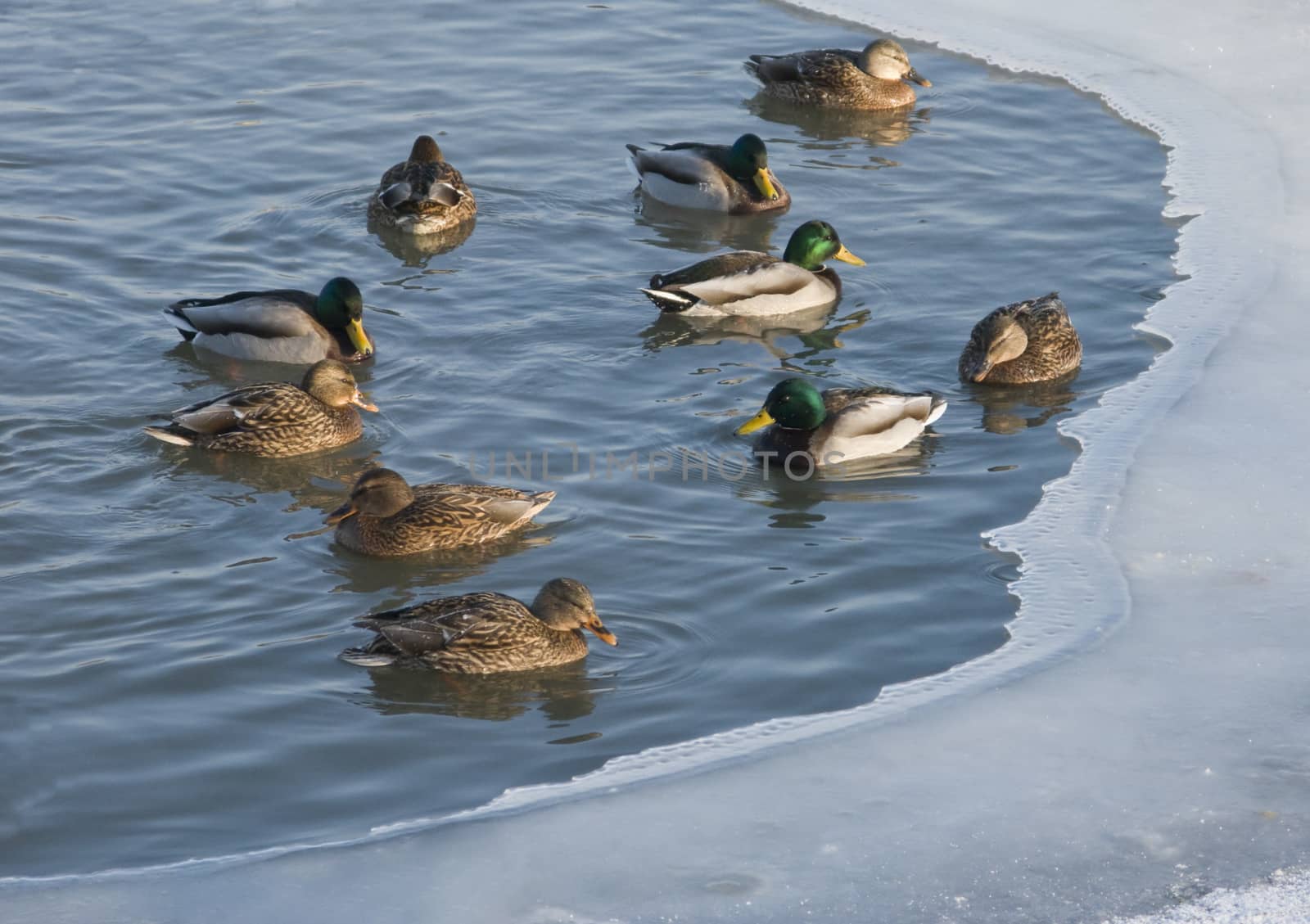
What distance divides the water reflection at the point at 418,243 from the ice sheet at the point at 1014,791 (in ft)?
Result: 17.5

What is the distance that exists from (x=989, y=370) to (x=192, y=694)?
17.4 ft

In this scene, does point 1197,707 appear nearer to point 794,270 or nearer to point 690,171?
point 794,270

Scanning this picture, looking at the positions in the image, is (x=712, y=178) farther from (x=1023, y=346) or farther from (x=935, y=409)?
(x=935, y=409)

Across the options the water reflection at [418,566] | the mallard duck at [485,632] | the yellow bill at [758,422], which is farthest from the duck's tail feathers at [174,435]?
the yellow bill at [758,422]

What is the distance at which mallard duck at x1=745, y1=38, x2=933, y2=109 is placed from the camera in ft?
52.1

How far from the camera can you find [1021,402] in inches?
415

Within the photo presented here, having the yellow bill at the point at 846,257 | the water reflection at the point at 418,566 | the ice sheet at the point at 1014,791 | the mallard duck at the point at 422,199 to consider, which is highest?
the mallard duck at the point at 422,199

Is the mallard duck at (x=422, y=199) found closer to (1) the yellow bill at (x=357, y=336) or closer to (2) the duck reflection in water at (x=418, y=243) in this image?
(2) the duck reflection in water at (x=418, y=243)

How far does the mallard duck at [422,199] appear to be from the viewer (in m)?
12.8

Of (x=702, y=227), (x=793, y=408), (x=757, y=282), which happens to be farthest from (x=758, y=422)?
(x=702, y=227)

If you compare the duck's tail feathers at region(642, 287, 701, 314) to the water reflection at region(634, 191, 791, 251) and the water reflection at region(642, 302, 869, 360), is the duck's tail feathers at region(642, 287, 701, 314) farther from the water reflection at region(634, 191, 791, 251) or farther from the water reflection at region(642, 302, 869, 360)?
the water reflection at region(634, 191, 791, 251)

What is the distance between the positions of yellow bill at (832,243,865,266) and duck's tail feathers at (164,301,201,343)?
14.0 feet

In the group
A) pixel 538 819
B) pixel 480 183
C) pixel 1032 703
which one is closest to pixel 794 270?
pixel 480 183

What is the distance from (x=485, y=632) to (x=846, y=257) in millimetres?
5773
